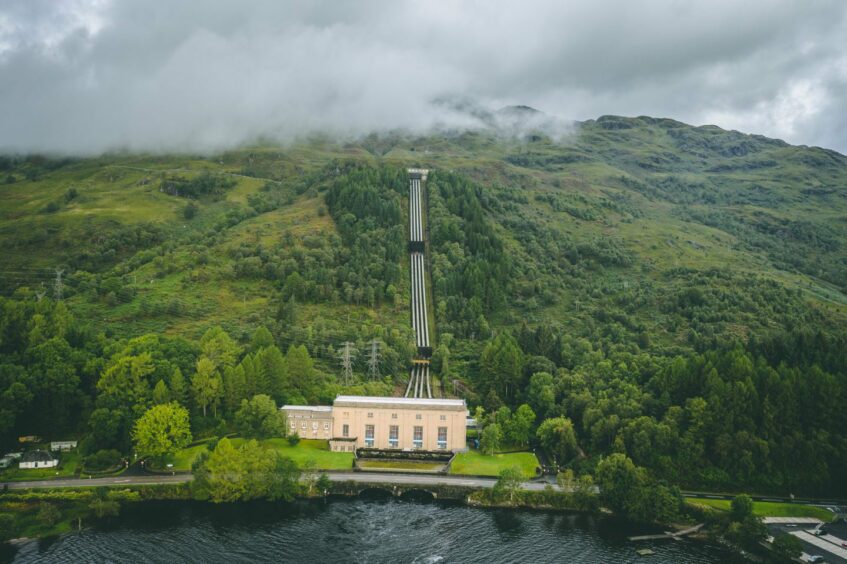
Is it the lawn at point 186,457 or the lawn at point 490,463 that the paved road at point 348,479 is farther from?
the lawn at point 490,463

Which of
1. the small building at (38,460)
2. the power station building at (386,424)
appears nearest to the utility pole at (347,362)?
the power station building at (386,424)

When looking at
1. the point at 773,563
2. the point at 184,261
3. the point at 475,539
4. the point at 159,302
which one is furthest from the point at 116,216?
the point at 773,563

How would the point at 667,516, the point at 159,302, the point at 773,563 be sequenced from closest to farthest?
the point at 773,563
the point at 667,516
the point at 159,302

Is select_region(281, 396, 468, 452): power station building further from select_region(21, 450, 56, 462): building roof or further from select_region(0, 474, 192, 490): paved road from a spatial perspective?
select_region(21, 450, 56, 462): building roof

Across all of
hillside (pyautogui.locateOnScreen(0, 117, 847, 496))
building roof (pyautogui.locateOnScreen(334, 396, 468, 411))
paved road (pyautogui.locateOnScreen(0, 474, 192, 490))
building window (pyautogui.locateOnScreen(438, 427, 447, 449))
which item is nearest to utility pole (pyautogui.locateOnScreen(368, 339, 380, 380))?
hillside (pyautogui.locateOnScreen(0, 117, 847, 496))

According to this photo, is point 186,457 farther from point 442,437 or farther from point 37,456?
point 442,437

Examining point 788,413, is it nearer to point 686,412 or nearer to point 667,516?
point 686,412

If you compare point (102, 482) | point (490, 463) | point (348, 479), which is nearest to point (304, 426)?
point (348, 479)
